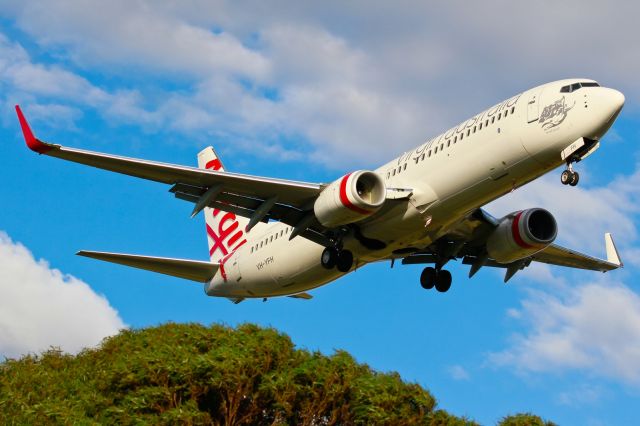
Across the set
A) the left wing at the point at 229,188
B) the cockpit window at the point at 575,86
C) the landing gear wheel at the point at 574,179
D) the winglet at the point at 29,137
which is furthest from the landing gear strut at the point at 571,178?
the winglet at the point at 29,137

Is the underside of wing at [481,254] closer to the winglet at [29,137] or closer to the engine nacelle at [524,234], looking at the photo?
the engine nacelle at [524,234]

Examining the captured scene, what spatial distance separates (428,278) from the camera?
40719 mm

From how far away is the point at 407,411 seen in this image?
1622 inches

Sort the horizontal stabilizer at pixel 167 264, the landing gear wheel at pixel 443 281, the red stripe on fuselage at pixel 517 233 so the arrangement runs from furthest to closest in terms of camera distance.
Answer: the landing gear wheel at pixel 443 281, the horizontal stabilizer at pixel 167 264, the red stripe on fuselage at pixel 517 233

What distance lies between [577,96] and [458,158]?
3795mm

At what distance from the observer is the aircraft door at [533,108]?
32.6 meters

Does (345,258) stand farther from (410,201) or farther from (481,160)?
(481,160)

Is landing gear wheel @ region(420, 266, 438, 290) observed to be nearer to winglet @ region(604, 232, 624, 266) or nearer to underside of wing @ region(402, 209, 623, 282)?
underside of wing @ region(402, 209, 623, 282)

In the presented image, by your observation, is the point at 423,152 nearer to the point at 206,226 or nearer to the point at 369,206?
the point at 369,206

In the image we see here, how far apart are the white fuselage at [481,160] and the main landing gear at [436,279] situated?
3304 millimetres

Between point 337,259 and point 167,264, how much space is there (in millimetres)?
7430

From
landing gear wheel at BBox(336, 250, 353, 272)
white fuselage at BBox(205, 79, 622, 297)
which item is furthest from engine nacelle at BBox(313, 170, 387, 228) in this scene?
landing gear wheel at BBox(336, 250, 353, 272)

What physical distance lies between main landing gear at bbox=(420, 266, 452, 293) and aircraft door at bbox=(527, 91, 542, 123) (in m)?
9.26

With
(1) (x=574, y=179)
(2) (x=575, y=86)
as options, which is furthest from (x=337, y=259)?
(2) (x=575, y=86)
